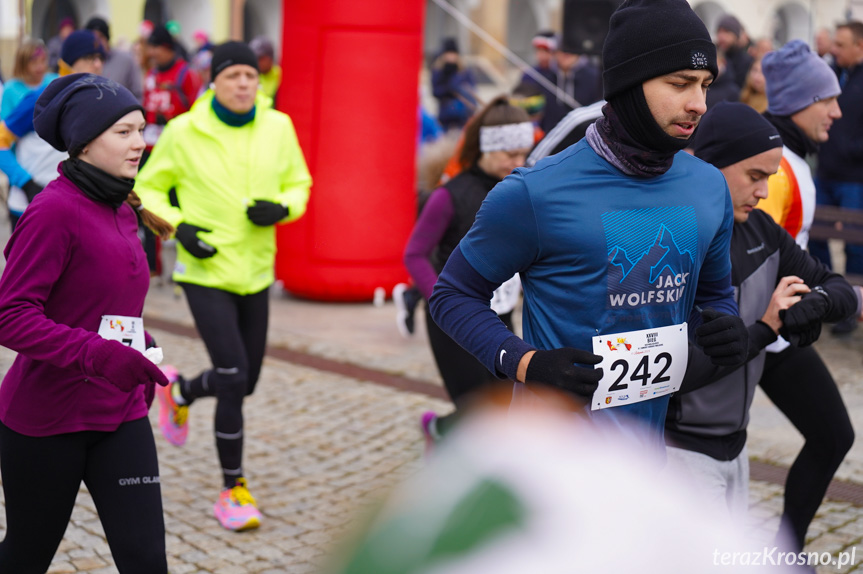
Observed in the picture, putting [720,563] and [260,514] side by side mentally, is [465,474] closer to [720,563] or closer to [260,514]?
[720,563]

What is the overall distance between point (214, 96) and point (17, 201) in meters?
2.20

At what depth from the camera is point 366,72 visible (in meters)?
9.32

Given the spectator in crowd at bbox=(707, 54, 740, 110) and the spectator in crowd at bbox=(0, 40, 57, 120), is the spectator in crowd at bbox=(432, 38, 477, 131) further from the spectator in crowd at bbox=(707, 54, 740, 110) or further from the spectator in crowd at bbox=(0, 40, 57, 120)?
the spectator in crowd at bbox=(0, 40, 57, 120)

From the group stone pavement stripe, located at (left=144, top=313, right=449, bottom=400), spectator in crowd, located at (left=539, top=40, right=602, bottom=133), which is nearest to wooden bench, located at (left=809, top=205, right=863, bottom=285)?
stone pavement stripe, located at (left=144, top=313, right=449, bottom=400)

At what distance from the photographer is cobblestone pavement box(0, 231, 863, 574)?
14.6 feet

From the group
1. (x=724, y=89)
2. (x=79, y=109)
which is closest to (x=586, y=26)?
(x=724, y=89)

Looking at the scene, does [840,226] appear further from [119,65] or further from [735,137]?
[119,65]

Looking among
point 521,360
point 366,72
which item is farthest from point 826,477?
point 366,72

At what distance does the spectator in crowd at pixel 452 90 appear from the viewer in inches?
572

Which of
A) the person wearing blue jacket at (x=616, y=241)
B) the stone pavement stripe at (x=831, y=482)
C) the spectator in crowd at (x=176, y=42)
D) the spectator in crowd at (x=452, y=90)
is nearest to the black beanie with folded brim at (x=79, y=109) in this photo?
the person wearing blue jacket at (x=616, y=241)

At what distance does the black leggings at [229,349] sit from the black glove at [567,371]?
2625 mm

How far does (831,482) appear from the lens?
5215 mm

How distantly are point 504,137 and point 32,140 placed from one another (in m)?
3.15

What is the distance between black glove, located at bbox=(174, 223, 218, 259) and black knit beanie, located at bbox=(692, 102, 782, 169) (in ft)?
7.22
